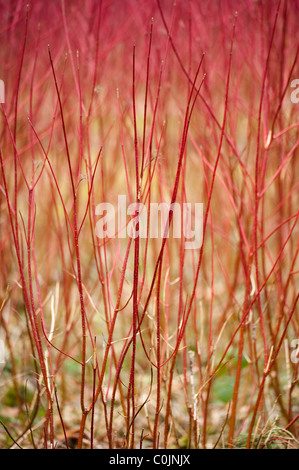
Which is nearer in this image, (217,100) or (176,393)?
(176,393)

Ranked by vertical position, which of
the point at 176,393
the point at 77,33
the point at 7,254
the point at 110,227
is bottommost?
the point at 176,393

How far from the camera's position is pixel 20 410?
1387mm

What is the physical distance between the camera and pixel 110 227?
1.22 meters

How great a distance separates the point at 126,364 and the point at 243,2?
133 centimetres

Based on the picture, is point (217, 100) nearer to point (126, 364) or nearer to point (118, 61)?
point (118, 61)

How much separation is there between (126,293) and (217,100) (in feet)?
3.39
